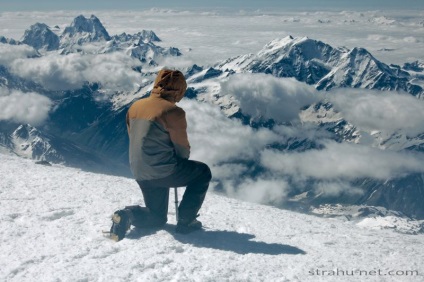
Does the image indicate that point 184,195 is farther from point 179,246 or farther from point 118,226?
point 118,226

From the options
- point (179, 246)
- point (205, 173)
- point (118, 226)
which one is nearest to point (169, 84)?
point (205, 173)

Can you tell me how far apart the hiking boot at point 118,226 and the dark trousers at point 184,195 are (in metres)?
0.35

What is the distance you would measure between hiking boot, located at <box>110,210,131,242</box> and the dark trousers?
35 cm

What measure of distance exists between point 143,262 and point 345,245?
4.77m

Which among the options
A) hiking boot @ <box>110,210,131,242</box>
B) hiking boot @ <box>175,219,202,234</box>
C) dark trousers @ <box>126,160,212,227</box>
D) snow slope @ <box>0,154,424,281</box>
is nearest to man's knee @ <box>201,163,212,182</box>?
dark trousers @ <box>126,160,212,227</box>

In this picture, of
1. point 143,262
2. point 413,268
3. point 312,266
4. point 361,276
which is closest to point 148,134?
point 143,262

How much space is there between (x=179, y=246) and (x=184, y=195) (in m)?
1.30

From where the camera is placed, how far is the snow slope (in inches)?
296

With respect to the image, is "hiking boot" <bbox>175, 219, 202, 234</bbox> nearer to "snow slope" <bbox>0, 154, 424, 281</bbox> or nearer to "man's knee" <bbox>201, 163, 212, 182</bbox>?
"snow slope" <bbox>0, 154, 424, 281</bbox>

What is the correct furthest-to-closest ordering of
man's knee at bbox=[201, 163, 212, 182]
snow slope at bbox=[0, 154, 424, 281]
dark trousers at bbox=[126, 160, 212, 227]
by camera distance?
1. man's knee at bbox=[201, 163, 212, 182]
2. dark trousers at bbox=[126, 160, 212, 227]
3. snow slope at bbox=[0, 154, 424, 281]

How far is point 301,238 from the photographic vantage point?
10.1 m

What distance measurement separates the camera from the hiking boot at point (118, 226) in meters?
8.93

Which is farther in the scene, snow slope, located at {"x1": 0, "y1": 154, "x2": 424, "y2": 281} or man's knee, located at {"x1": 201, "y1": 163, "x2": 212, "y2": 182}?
man's knee, located at {"x1": 201, "y1": 163, "x2": 212, "y2": 182}

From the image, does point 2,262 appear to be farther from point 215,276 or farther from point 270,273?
point 270,273
